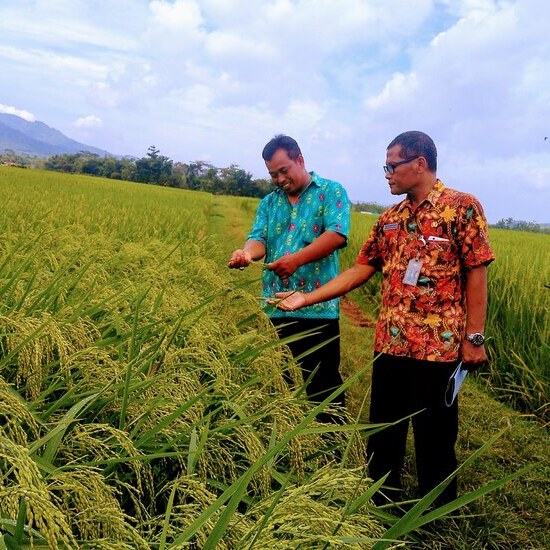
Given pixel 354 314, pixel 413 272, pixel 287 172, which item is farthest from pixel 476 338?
pixel 354 314

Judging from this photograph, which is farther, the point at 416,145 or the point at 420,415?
the point at 420,415

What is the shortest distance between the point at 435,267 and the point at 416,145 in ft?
1.68

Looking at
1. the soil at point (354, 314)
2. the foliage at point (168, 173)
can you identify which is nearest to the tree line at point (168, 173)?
the foliage at point (168, 173)

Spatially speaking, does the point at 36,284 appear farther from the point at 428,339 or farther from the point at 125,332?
the point at 428,339

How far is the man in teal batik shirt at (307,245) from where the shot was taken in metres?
2.81

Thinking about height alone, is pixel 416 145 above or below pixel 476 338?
above

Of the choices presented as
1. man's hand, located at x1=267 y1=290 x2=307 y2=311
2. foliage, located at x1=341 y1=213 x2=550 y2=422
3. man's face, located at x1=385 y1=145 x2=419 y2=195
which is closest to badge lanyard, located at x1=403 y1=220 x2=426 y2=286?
man's face, located at x1=385 y1=145 x2=419 y2=195

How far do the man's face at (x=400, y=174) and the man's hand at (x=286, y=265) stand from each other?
61 centimetres

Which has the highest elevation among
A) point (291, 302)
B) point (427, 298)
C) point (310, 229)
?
point (310, 229)

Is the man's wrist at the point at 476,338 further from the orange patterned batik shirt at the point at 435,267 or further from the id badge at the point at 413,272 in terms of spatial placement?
the id badge at the point at 413,272

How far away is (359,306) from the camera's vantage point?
8734 millimetres

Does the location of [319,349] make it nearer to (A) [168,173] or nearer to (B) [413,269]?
(B) [413,269]

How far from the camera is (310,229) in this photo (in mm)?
2939

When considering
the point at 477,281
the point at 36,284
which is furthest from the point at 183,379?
the point at 477,281
